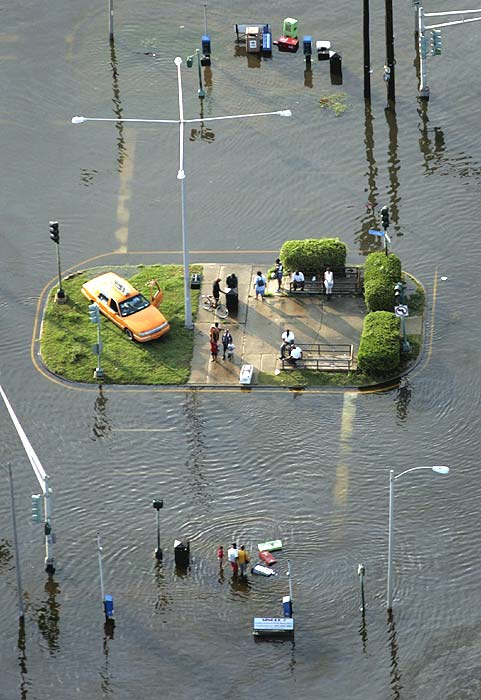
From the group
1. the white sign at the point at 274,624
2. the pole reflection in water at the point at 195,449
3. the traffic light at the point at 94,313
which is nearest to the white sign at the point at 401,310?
the pole reflection in water at the point at 195,449

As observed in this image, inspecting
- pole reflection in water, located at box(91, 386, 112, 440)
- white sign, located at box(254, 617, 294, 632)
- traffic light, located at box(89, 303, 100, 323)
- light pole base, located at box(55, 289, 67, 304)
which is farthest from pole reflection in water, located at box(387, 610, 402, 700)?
light pole base, located at box(55, 289, 67, 304)

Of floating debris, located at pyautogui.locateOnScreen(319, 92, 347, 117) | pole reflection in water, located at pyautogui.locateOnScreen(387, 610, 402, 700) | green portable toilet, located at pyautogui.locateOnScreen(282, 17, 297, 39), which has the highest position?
green portable toilet, located at pyautogui.locateOnScreen(282, 17, 297, 39)

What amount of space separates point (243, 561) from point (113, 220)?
30.6 m

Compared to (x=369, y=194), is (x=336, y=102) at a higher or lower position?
higher

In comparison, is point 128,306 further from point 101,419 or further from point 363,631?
point 363,631

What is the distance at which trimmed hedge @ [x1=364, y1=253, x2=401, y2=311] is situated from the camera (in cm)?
9106

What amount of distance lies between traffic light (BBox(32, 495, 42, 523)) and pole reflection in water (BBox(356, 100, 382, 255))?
3067cm

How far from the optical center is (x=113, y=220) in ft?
331

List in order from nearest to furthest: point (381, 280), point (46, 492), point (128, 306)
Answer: point (46, 492) → point (381, 280) → point (128, 306)

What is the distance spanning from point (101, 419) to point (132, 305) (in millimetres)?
8314

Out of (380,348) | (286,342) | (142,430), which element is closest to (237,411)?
(142,430)

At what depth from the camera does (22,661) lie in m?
73.0

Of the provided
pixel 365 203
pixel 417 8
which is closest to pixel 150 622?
pixel 365 203

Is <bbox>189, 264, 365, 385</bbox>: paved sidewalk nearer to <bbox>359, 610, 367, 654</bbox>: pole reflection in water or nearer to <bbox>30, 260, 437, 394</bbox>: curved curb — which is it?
<bbox>30, 260, 437, 394</bbox>: curved curb
